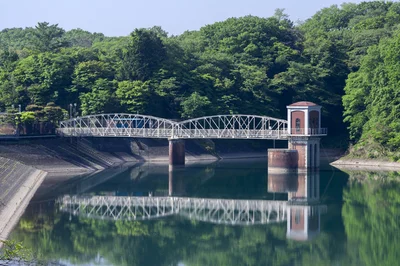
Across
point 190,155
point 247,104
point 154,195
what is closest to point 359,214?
point 154,195

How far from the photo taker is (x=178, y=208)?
2165 inches

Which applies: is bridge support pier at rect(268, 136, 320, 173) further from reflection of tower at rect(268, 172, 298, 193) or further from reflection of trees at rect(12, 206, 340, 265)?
reflection of trees at rect(12, 206, 340, 265)

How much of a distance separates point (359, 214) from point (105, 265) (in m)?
18.7

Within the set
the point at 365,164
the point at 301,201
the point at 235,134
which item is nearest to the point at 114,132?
the point at 235,134

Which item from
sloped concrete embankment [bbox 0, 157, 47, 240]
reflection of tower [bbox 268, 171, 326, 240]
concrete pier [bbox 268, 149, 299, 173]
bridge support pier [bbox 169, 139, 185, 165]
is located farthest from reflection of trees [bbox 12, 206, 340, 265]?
bridge support pier [bbox 169, 139, 185, 165]

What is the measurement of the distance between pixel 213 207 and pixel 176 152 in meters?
25.9

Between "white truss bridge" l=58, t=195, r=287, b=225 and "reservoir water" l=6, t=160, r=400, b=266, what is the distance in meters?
A: 0.07

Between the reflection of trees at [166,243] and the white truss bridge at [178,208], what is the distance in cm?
221

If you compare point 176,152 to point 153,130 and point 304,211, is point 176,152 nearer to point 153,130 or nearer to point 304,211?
point 153,130

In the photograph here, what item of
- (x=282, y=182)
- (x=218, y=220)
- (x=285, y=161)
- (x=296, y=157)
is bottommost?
(x=218, y=220)

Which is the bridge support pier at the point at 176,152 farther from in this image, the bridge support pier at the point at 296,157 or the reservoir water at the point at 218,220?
the bridge support pier at the point at 296,157

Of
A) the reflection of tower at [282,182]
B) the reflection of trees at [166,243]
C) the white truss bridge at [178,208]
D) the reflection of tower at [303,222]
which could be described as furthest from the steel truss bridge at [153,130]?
the reflection of trees at [166,243]

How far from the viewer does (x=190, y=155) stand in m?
89.8

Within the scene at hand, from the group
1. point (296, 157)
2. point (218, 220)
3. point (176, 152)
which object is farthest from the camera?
point (176, 152)
